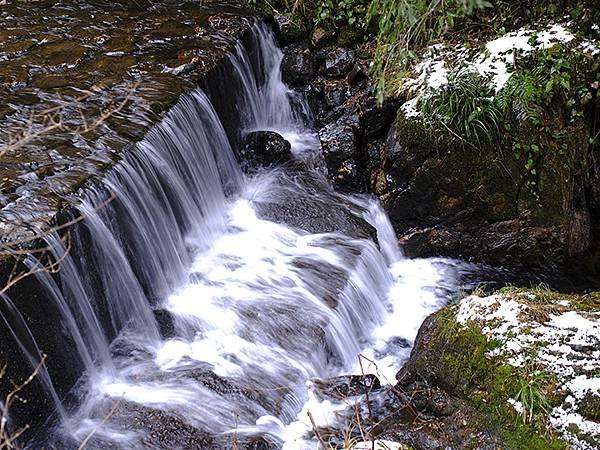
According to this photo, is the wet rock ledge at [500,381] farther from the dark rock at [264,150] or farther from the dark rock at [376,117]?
the dark rock at [264,150]

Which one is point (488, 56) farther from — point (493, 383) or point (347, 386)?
point (493, 383)

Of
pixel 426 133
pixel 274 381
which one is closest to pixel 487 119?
pixel 426 133

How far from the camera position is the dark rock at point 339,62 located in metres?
8.06

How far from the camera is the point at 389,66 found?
23.1 feet

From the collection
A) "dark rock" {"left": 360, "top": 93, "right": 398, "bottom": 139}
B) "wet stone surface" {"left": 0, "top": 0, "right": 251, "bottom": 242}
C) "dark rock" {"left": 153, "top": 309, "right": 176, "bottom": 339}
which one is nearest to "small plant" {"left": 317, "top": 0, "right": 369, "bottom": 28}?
"wet stone surface" {"left": 0, "top": 0, "right": 251, "bottom": 242}

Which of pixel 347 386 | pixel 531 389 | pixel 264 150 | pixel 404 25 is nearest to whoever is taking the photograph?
pixel 531 389

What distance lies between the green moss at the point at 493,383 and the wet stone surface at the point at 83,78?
276cm

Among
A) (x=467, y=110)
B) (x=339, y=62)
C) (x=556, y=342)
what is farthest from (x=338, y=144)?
(x=556, y=342)

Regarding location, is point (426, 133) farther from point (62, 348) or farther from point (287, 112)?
point (62, 348)

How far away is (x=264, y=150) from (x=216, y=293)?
2.46 m

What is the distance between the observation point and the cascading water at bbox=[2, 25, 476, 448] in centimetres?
473

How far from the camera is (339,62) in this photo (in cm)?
813

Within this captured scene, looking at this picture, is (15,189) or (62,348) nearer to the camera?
(62,348)

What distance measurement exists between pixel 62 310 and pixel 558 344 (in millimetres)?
3420
